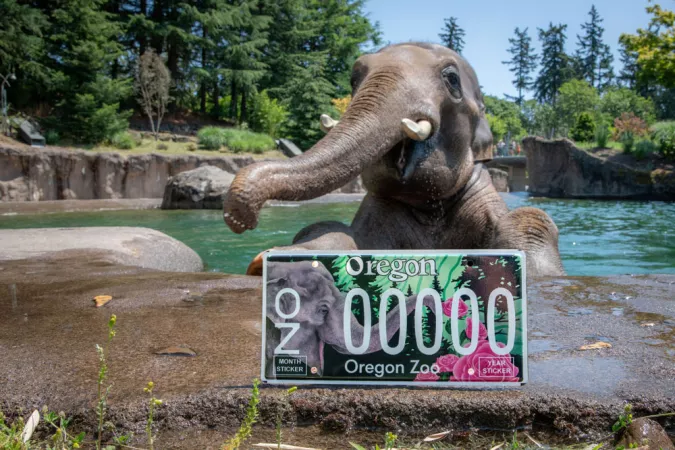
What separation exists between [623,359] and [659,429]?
1.70ft

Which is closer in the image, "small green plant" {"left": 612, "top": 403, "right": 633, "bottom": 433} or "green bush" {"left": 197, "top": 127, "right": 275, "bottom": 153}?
"small green plant" {"left": 612, "top": 403, "right": 633, "bottom": 433}

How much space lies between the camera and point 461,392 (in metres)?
1.88

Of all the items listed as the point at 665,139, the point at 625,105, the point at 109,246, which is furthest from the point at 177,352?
the point at 625,105

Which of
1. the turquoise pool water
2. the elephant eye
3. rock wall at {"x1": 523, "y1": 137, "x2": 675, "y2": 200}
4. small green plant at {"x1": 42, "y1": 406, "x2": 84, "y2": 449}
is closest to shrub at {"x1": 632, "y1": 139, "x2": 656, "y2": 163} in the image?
rock wall at {"x1": 523, "y1": 137, "x2": 675, "y2": 200}

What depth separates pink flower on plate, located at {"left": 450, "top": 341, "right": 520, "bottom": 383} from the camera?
1867 mm

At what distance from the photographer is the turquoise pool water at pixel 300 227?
734 cm

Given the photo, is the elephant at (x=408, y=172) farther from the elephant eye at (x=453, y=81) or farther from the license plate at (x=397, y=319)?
the license plate at (x=397, y=319)

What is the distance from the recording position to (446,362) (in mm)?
1893

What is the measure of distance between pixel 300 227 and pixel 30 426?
419 inches

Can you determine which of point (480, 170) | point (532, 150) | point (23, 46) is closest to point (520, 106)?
point (532, 150)

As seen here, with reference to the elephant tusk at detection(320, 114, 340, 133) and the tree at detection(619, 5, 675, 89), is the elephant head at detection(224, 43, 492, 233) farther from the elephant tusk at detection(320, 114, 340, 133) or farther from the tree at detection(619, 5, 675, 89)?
the tree at detection(619, 5, 675, 89)

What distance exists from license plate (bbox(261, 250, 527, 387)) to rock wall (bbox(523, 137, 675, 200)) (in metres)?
25.9

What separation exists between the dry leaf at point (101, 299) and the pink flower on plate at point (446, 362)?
6.49 feet

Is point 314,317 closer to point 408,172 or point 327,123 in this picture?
point 408,172
